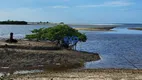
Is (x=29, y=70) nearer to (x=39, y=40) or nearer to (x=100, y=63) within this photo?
(x=100, y=63)

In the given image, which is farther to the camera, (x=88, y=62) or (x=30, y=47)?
(x=30, y=47)

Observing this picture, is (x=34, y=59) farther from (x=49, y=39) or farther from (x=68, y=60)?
(x=49, y=39)

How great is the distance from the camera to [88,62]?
3284cm

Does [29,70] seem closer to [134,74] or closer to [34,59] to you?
[34,59]

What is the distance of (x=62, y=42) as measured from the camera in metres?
41.5

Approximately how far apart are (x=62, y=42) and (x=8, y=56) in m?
10.8

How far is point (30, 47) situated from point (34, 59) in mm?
4445

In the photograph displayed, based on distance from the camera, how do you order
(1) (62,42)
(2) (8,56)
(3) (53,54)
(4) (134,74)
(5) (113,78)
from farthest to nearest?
(1) (62,42), (3) (53,54), (2) (8,56), (4) (134,74), (5) (113,78)

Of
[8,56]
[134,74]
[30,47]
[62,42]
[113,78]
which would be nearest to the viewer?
[113,78]

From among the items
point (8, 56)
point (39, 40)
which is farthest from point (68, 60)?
point (39, 40)

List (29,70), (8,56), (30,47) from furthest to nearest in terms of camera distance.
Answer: (30,47)
(8,56)
(29,70)

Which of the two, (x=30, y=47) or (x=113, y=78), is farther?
(x=30, y=47)

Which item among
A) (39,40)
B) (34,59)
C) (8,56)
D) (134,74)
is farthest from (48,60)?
(39,40)

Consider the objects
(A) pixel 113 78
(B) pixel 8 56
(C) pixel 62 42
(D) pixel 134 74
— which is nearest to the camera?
(A) pixel 113 78
